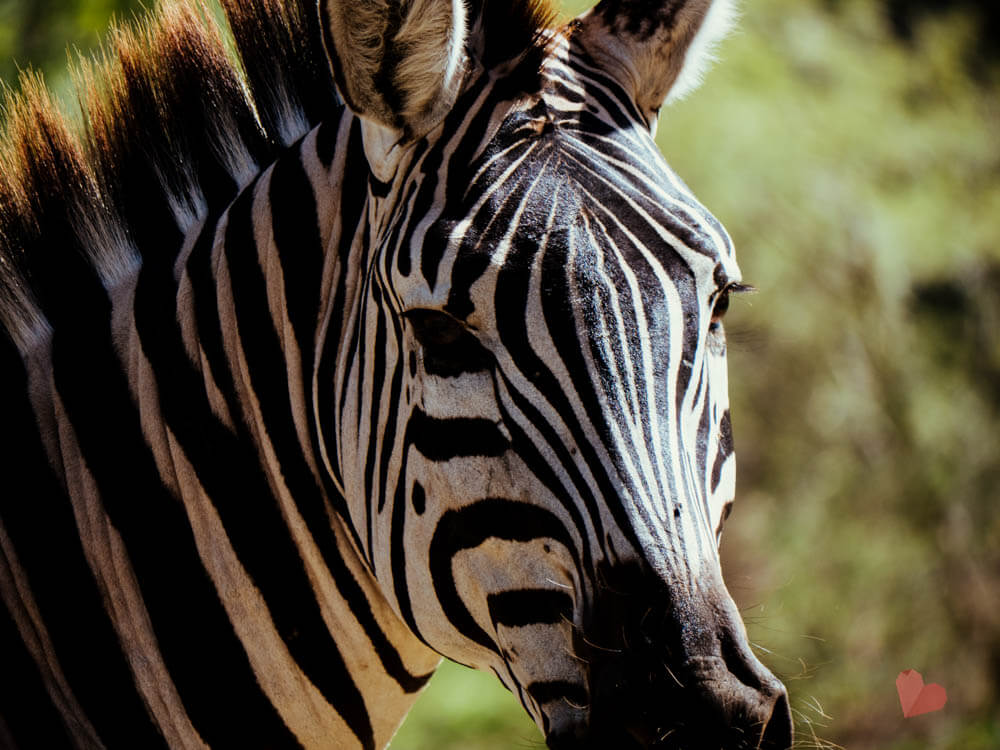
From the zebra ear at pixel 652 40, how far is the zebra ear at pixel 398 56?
1.35 ft

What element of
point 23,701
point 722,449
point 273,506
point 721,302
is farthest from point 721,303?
point 23,701

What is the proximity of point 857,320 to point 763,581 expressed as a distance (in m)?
3.35

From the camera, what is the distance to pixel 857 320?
34.7 feet

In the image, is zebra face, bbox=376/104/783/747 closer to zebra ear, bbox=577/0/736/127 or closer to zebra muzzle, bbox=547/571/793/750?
zebra muzzle, bbox=547/571/793/750

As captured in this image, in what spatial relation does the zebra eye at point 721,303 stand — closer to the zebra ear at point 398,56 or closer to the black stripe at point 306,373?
the zebra ear at point 398,56

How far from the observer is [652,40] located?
2.39 metres

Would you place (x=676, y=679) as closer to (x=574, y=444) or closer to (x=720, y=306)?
(x=574, y=444)

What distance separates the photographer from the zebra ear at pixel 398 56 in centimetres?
203

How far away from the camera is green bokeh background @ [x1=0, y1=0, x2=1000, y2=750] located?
30.8ft

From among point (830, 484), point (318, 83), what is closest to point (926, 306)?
point (830, 484)

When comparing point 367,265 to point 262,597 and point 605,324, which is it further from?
point 262,597

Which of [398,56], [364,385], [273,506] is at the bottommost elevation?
[273,506]

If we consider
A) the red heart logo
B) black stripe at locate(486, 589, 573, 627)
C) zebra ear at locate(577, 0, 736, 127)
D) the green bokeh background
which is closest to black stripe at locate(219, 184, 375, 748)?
black stripe at locate(486, 589, 573, 627)

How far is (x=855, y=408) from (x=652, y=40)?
28.5 feet
